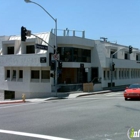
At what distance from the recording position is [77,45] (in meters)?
35.1

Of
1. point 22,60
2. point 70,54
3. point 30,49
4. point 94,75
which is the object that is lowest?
point 94,75

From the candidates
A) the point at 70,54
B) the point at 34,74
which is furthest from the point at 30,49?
the point at 70,54

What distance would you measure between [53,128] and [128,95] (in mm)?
12629

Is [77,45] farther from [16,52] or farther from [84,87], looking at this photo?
[16,52]

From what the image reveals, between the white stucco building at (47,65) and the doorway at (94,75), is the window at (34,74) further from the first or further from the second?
the doorway at (94,75)

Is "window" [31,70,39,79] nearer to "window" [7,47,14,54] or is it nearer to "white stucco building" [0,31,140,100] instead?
"white stucco building" [0,31,140,100]

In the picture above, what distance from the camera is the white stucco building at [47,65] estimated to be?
3045 cm

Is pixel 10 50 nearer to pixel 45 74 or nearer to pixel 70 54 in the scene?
pixel 45 74

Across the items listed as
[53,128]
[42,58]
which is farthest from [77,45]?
[53,128]

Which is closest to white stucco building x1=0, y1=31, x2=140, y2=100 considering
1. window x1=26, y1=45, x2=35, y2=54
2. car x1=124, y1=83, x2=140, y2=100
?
window x1=26, y1=45, x2=35, y2=54

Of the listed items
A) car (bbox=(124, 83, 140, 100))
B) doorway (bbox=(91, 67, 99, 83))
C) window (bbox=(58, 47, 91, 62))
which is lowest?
car (bbox=(124, 83, 140, 100))

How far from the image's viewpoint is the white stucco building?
30453 mm

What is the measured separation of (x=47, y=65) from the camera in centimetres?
2902

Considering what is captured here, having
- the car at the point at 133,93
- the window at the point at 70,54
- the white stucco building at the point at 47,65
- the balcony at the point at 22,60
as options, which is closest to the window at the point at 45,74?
the white stucco building at the point at 47,65
